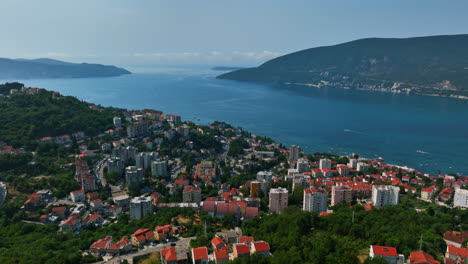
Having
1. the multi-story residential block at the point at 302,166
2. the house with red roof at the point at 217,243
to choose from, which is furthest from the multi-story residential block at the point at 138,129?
the house with red roof at the point at 217,243

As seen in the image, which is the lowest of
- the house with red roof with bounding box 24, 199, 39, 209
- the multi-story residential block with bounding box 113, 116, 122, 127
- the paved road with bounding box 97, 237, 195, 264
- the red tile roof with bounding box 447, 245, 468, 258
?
the house with red roof with bounding box 24, 199, 39, 209

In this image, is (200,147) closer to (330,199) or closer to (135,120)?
(135,120)

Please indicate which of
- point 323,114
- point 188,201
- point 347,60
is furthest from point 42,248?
point 347,60

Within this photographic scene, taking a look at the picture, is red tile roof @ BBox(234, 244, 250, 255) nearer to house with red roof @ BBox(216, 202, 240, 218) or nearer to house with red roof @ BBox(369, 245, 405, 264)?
house with red roof @ BBox(369, 245, 405, 264)

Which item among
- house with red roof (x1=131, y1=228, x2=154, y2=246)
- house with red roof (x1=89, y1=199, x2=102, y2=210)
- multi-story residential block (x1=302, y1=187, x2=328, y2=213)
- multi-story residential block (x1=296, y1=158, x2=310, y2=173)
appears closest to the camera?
house with red roof (x1=131, y1=228, x2=154, y2=246)

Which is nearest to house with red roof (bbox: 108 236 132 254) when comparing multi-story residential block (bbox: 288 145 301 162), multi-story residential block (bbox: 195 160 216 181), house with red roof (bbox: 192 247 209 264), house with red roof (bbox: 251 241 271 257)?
house with red roof (bbox: 192 247 209 264)

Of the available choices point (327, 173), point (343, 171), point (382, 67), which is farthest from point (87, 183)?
point (382, 67)

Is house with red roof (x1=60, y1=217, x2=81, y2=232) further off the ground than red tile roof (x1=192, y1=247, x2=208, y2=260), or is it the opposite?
red tile roof (x1=192, y1=247, x2=208, y2=260)
